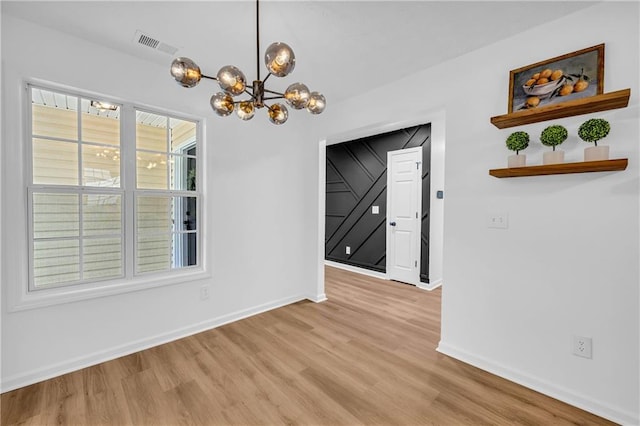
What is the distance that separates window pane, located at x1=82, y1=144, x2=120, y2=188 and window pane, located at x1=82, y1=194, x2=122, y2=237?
4.7 inches

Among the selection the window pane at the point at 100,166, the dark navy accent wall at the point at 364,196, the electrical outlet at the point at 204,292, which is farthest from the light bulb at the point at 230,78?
the dark navy accent wall at the point at 364,196

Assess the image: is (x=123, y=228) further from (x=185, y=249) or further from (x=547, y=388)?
Result: (x=547, y=388)

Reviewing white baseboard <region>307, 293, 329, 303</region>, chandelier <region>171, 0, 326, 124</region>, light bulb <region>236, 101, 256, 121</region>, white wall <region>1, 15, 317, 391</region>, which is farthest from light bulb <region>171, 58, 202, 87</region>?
white baseboard <region>307, 293, 329, 303</region>

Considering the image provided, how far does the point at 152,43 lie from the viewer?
88.9 inches

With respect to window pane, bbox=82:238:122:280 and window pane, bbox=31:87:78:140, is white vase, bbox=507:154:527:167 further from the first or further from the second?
window pane, bbox=31:87:78:140

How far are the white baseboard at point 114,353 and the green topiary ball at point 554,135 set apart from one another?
10.5 ft

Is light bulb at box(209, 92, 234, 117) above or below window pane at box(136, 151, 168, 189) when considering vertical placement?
above

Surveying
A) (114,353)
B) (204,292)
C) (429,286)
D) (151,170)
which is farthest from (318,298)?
(151,170)

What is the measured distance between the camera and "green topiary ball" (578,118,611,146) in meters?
1.71

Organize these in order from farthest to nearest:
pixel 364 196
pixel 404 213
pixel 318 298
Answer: pixel 364 196 → pixel 404 213 → pixel 318 298

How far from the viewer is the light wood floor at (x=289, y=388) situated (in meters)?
1.75

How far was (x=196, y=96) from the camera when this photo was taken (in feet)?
9.28

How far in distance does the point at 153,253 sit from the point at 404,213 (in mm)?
3726

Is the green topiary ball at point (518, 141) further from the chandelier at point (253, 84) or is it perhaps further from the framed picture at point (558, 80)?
the chandelier at point (253, 84)
